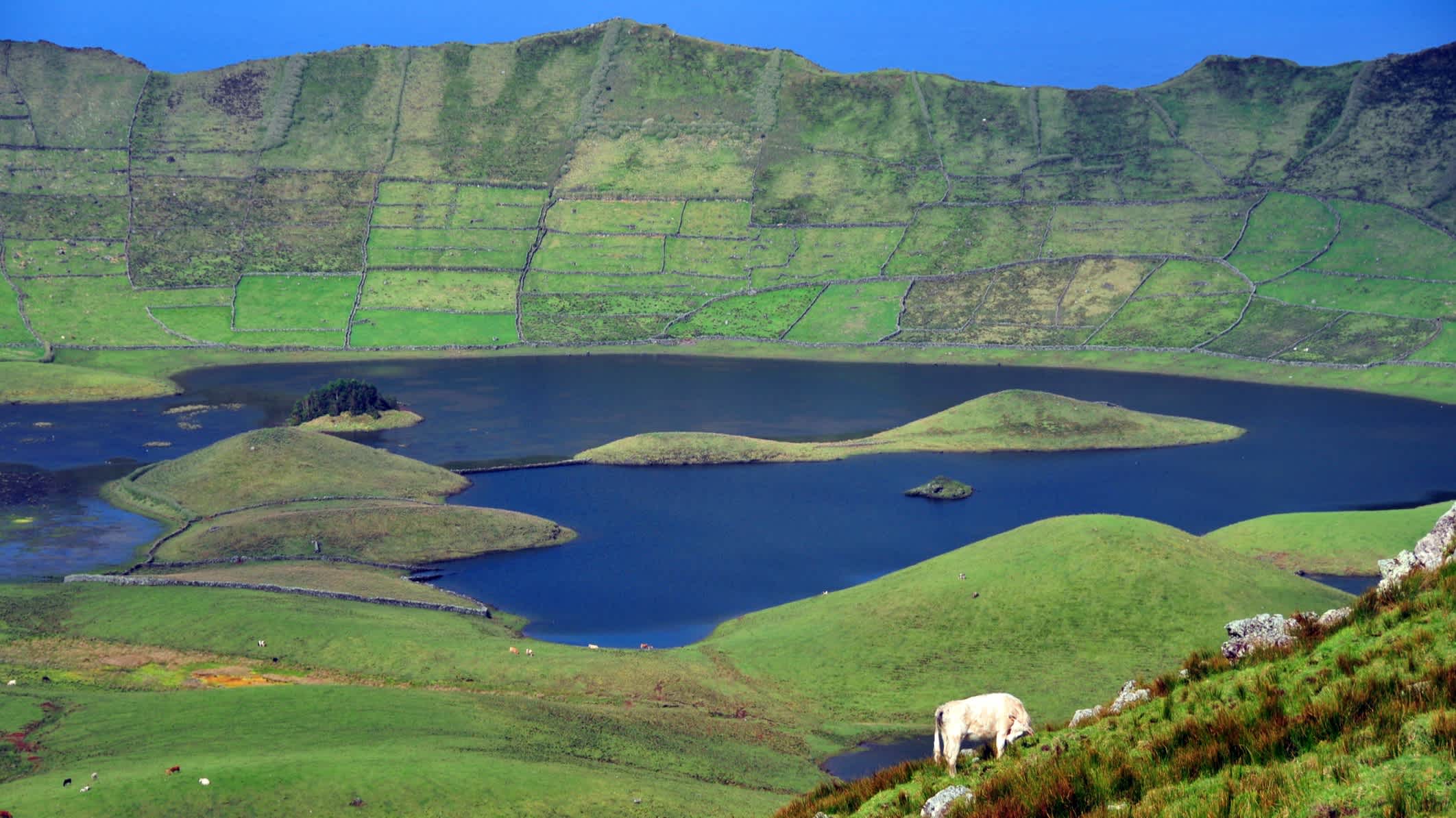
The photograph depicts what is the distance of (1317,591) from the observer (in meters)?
71.1

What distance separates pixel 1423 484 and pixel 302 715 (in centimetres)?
10806

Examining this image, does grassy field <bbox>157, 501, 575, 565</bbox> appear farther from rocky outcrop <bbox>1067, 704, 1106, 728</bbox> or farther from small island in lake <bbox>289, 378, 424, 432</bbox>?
rocky outcrop <bbox>1067, 704, 1106, 728</bbox>

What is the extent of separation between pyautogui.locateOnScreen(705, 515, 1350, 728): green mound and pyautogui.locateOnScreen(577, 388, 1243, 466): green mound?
200 ft

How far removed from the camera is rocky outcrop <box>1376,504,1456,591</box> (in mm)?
28922

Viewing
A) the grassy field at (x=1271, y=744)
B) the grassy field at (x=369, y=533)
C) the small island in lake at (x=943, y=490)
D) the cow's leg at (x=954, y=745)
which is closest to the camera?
the grassy field at (x=1271, y=744)

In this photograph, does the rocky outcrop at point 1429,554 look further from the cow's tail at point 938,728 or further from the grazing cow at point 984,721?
the cow's tail at point 938,728

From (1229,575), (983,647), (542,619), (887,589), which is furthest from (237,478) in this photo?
(1229,575)

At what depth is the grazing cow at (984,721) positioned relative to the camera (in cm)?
2980

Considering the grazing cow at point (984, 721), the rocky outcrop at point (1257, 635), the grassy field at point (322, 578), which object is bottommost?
the grassy field at point (322, 578)

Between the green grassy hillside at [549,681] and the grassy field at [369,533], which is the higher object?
the green grassy hillside at [549,681]

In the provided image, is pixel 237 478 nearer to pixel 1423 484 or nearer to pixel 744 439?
pixel 744 439

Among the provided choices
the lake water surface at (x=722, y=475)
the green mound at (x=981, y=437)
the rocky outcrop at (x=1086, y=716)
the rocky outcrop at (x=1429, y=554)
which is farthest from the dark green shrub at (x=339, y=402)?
the rocky outcrop at (x=1429, y=554)

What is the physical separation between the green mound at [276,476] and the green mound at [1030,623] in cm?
4960

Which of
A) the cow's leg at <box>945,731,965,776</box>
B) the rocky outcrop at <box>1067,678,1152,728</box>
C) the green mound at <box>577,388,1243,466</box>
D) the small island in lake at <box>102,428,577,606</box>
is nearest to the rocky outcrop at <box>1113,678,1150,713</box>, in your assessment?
the rocky outcrop at <box>1067,678,1152,728</box>
